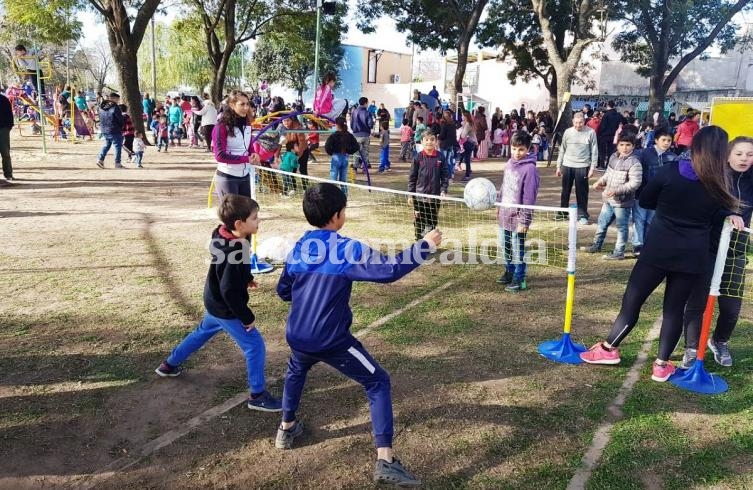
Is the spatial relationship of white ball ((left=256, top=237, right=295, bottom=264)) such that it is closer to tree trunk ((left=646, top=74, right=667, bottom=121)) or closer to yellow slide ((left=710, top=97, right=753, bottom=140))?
yellow slide ((left=710, top=97, right=753, bottom=140))

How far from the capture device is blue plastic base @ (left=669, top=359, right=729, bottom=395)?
13.5ft

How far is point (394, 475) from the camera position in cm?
298

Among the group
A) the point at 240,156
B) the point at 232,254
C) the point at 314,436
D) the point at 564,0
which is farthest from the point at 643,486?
the point at 564,0

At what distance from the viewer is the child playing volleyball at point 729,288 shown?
401cm

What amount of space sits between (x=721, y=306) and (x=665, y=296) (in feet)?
2.53

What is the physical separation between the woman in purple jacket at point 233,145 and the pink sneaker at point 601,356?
397 centimetres

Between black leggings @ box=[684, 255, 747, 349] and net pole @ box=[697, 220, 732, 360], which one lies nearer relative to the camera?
net pole @ box=[697, 220, 732, 360]

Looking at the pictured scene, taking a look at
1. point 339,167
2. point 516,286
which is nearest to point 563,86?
point 339,167

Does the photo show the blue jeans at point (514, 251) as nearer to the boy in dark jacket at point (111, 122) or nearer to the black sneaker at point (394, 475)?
the black sneaker at point (394, 475)

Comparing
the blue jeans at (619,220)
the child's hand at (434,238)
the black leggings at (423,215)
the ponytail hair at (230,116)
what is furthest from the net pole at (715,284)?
the ponytail hair at (230,116)

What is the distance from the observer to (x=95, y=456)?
324 centimetres

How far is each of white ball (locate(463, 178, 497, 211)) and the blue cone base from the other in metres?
2.72

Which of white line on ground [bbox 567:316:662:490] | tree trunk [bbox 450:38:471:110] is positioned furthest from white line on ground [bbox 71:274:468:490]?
tree trunk [bbox 450:38:471:110]

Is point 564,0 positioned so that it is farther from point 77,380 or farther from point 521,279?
point 77,380
